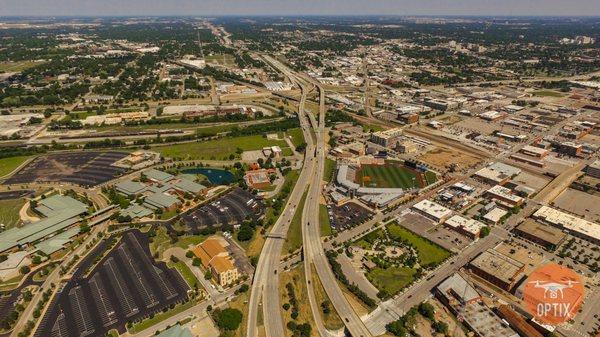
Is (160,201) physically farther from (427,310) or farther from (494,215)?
(494,215)

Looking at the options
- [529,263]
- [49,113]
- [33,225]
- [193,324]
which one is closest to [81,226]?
[33,225]

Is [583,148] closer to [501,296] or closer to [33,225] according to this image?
[501,296]

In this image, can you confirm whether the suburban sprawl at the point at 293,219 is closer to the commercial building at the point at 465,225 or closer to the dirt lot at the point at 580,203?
the commercial building at the point at 465,225

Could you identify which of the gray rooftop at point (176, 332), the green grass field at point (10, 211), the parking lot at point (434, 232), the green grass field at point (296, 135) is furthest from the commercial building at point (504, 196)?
the green grass field at point (10, 211)

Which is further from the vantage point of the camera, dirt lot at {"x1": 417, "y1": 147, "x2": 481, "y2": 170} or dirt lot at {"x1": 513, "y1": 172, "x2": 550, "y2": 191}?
dirt lot at {"x1": 417, "y1": 147, "x2": 481, "y2": 170}

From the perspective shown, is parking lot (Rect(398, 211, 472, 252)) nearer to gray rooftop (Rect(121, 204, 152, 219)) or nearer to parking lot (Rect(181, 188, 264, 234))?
parking lot (Rect(181, 188, 264, 234))

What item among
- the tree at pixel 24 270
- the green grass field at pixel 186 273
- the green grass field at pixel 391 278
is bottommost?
the tree at pixel 24 270

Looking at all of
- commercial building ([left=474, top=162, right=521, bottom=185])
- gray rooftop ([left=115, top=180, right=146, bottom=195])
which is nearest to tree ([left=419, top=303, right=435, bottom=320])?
commercial building ([left=474, top=162, right=521, bottom=185])

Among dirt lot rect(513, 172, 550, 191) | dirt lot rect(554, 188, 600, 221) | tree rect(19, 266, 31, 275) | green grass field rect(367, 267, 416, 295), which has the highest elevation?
dirt lot rect(513, 172, 550, 191)
